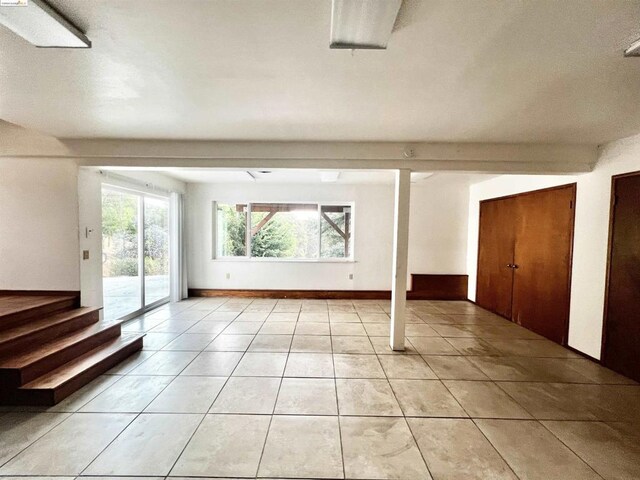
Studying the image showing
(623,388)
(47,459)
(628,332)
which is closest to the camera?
(47,459)

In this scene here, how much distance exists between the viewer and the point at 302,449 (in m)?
1.94

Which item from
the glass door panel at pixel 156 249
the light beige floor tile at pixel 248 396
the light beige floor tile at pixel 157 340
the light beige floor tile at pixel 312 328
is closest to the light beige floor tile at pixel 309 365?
the light beige floor tile at pixel 248 396

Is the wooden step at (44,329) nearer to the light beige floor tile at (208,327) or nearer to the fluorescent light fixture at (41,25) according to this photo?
the light beige floor tile at (208,327)

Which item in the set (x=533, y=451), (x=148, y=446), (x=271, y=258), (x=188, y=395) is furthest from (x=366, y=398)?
(x=271, y=258)

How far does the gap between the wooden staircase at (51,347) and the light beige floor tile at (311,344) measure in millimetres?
1921

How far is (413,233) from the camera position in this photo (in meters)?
6.34

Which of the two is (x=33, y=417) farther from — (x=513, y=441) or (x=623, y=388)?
(x=623, y=388)

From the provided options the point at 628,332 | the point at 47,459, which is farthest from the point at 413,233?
the point at 47,459

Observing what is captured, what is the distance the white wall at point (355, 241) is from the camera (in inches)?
249

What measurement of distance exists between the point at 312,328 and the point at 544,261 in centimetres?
354

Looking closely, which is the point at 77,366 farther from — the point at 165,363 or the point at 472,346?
the point at 472,346

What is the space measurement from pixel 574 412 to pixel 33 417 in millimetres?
4357

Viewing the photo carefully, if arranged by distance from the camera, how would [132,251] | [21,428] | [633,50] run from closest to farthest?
[633,50] → [21,428] → [132,251]

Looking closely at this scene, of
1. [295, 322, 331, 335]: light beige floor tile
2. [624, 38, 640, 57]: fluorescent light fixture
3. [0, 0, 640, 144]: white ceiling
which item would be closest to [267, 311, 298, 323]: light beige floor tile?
[295, 322, 331, 335]: light beige floor tile
